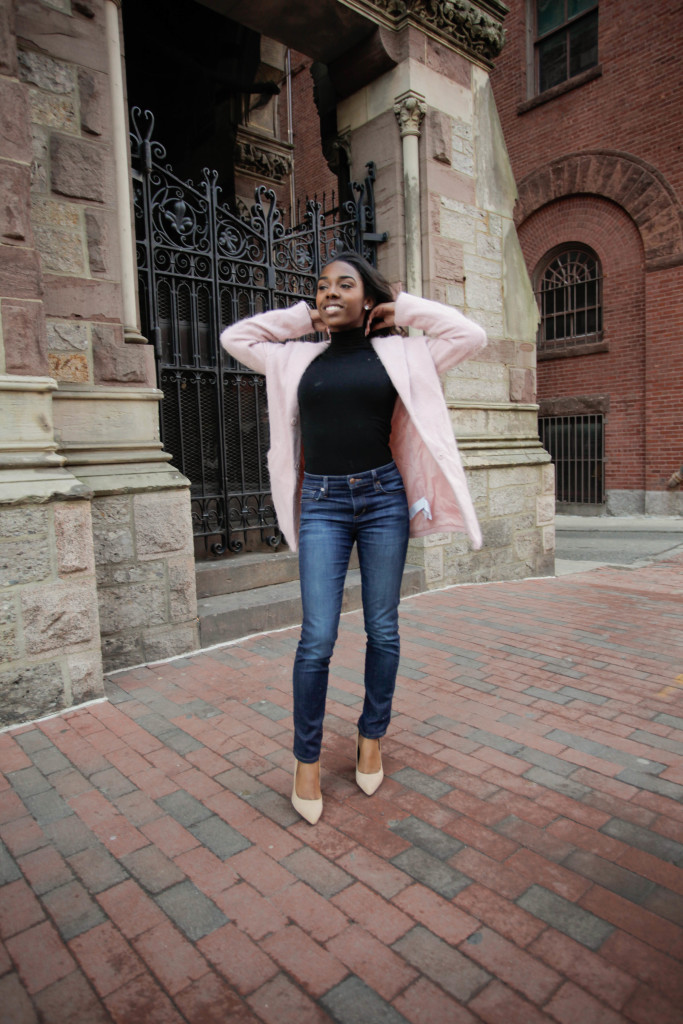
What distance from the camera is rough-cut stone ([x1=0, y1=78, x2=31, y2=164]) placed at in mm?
3273

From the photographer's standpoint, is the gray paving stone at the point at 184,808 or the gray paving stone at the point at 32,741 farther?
the gray paving stone at the point at 32,741

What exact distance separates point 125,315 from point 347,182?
3.58 meters

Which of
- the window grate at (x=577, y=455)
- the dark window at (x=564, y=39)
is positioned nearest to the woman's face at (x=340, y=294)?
the window grate at (x=577, y=455)

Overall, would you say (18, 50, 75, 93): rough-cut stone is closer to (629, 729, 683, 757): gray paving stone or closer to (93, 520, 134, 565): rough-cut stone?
(93, 520, 134, 565): rough-cut stone

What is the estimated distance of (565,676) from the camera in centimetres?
382

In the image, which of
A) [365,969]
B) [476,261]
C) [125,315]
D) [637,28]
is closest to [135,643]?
[125,315]

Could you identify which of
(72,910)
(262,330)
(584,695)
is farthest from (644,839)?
(262,330)

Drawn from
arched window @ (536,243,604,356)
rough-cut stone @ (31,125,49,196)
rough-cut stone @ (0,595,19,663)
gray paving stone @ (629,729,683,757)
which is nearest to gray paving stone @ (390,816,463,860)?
gray paving stone @ (629,729,683,757)

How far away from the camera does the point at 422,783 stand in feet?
8.74

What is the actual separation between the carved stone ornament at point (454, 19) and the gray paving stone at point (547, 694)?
18.4 ft

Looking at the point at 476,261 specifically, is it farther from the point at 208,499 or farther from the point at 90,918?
the point at 90,918

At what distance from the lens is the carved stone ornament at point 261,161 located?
354 inches

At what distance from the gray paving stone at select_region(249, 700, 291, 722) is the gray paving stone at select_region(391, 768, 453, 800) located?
76 centimetres

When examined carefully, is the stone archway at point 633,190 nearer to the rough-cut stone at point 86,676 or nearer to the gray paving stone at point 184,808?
the rough-cut stone at point 86,676
